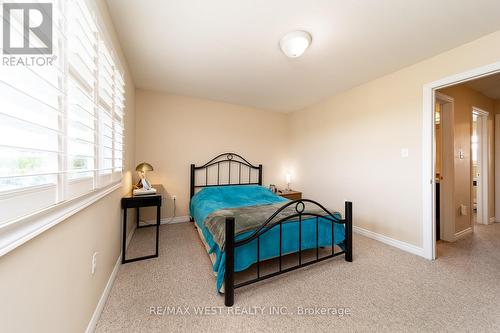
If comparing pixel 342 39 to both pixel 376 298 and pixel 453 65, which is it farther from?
pixel 376 298

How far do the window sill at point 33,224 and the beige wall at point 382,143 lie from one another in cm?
332

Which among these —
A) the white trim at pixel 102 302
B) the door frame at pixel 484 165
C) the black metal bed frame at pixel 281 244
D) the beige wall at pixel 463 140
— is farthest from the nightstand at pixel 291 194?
the door frame at pixel 484 165

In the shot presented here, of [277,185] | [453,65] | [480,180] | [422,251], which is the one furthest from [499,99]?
[277,185]

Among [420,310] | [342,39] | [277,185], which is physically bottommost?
[420,310]

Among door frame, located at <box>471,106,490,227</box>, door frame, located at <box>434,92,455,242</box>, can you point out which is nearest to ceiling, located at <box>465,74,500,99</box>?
door frame, located at <box>471,106,490,227</box>

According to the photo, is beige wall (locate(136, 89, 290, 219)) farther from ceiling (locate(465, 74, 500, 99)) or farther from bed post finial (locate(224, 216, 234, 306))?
ceiling (locate(465, 74, 500, 99))

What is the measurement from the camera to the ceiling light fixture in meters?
1.83

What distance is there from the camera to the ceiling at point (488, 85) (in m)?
2.78

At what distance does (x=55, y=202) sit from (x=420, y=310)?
2.51 meters

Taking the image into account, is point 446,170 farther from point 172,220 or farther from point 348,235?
point 172,220

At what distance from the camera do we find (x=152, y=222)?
3.38 metres

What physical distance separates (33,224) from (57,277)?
368mm

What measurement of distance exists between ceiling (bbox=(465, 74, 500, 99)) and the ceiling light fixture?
2816mm

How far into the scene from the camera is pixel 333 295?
1.67 m
